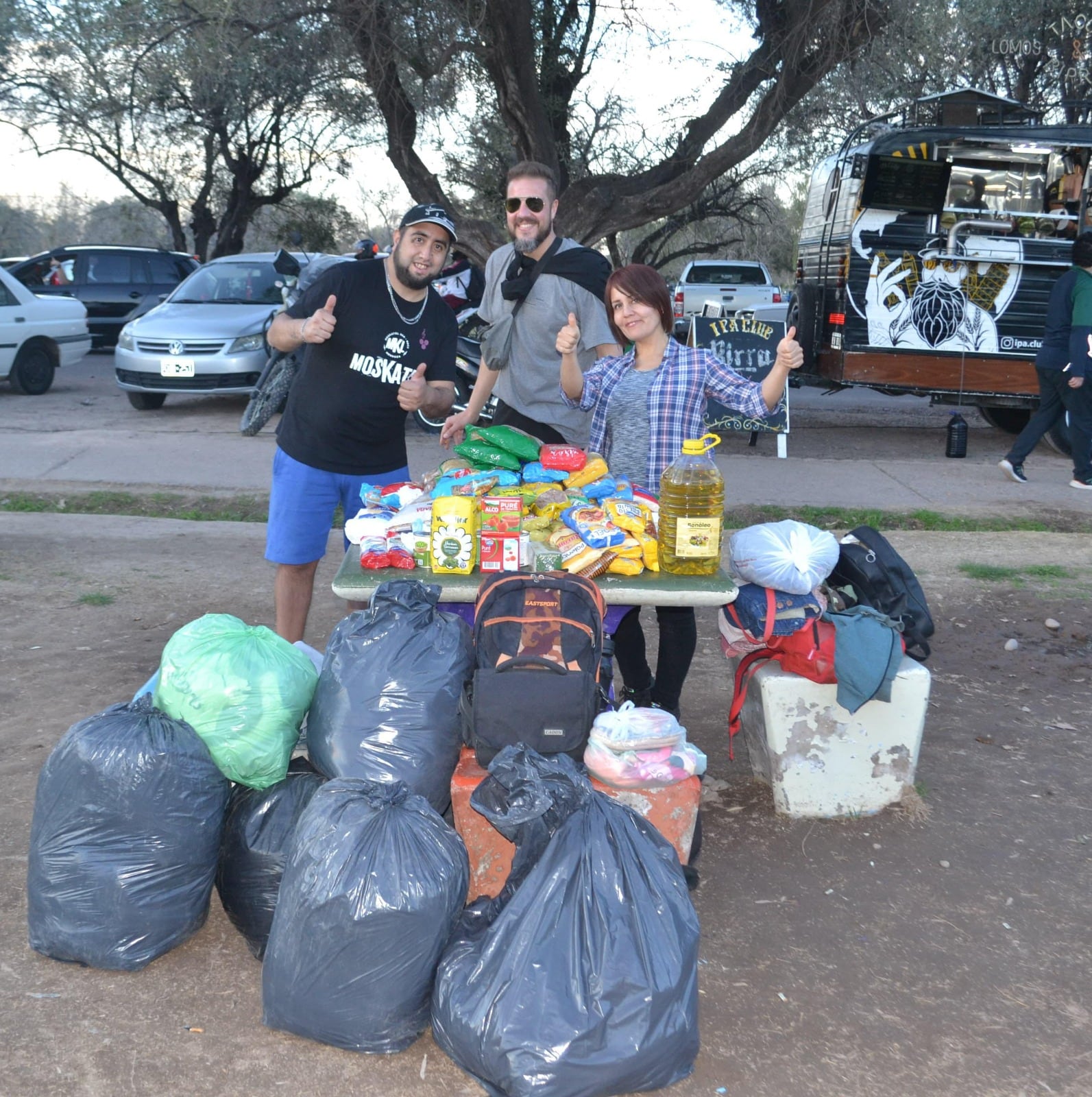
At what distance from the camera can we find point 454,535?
141 inches

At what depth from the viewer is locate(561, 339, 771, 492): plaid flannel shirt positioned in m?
4.12

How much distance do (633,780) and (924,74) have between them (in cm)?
1261

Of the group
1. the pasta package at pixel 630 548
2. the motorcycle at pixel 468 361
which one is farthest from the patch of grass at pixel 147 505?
the pasta package at pixel 630 548

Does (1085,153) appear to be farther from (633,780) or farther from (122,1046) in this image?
(122,1046)

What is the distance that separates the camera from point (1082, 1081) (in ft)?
8.61

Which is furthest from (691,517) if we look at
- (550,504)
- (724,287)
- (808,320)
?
(724,287)

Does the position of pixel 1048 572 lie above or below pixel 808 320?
below

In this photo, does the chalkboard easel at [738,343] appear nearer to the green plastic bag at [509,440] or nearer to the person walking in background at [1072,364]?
the person walking in background at [1072,364]

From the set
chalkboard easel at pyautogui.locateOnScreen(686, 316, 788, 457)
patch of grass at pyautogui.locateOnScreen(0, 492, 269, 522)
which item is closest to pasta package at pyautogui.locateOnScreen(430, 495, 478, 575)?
patch of grass at pyautogui.locateOnScreen(0, 492, 269, 522)

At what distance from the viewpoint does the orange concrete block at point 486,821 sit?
3.21 m

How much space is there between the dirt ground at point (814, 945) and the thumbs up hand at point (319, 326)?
1794 mm

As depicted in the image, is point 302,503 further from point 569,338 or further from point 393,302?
point 569,338

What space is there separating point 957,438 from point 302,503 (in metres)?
8.14

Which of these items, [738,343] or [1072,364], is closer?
[1072,364]
